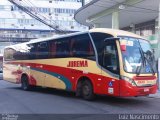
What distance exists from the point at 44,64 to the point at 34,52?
1.76 m

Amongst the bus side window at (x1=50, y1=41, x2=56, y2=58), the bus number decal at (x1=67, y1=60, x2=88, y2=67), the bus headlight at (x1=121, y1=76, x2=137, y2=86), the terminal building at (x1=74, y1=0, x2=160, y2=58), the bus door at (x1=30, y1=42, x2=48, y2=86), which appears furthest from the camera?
the terminal building at (x1=74, y1=0, x2=160, y2=58)

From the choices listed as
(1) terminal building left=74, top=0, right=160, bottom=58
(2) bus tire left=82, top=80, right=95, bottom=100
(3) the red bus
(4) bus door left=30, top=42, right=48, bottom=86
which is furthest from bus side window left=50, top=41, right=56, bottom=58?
(1) terminal building left=74, top=0, right=160, bottom=58

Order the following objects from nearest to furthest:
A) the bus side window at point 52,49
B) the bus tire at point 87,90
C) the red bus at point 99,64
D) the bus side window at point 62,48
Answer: the red bus at point 99,64 → the bus tire at point 87,90 → the bus side window at point 62,48 → the bus side window at point 52,49

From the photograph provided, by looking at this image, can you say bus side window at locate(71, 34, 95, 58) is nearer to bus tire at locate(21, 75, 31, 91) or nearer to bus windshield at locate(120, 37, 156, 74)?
bus windshield at locate(120, 37, 156, 74)

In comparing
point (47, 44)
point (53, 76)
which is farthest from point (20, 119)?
point (47, 44)

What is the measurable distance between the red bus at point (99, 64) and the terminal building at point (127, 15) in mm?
6064

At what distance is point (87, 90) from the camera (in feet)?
49.3

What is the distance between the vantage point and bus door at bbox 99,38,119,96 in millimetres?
13422

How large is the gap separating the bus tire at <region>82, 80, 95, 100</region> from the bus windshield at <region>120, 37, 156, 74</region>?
2.25m

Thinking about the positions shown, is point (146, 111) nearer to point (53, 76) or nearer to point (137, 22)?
point (53, 76)

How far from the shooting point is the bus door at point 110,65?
13422 millimetres

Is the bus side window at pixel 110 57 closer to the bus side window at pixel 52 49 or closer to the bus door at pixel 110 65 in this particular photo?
the bus door at pixel 110 65

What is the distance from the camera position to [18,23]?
259ft

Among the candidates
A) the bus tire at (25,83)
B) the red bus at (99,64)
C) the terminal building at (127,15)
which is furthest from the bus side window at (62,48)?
the terminal building at (127,15)
